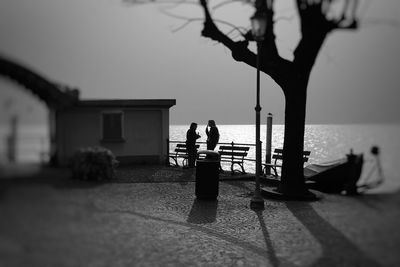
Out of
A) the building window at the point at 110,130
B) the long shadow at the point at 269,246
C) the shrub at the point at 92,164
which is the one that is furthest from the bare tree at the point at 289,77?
the shrub at the point at 92,164

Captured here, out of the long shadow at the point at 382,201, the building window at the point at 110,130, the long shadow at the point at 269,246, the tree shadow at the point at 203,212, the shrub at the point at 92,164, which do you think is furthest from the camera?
the tree shadow at the point at 203,212

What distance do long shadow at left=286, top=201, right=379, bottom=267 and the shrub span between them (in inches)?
54.3

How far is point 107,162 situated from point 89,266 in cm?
47

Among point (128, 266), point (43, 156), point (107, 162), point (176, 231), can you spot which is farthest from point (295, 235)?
point (43, 156)

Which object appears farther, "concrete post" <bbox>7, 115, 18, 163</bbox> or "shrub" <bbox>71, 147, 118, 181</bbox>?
"shrub" <bbox>71, 147, 118, 181</bbox>

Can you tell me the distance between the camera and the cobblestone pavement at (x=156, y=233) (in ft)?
3.98

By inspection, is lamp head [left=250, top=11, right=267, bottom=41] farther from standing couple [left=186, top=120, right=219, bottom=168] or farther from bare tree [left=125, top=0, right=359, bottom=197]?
standing couple [left=186, top=120, right=219, bottom=168]

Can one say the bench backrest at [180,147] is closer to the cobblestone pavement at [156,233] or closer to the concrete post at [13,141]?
the cobblestone pavement at [156,233]

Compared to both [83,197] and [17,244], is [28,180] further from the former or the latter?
[83,197]

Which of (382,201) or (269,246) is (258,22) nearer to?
(269,246)

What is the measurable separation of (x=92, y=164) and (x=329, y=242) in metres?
3.80

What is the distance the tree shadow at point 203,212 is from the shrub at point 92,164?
545 centimetres

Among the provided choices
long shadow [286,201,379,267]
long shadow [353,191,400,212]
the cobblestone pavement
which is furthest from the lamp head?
long shadow [353,191,400,212]

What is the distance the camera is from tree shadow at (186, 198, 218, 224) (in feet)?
24.1
